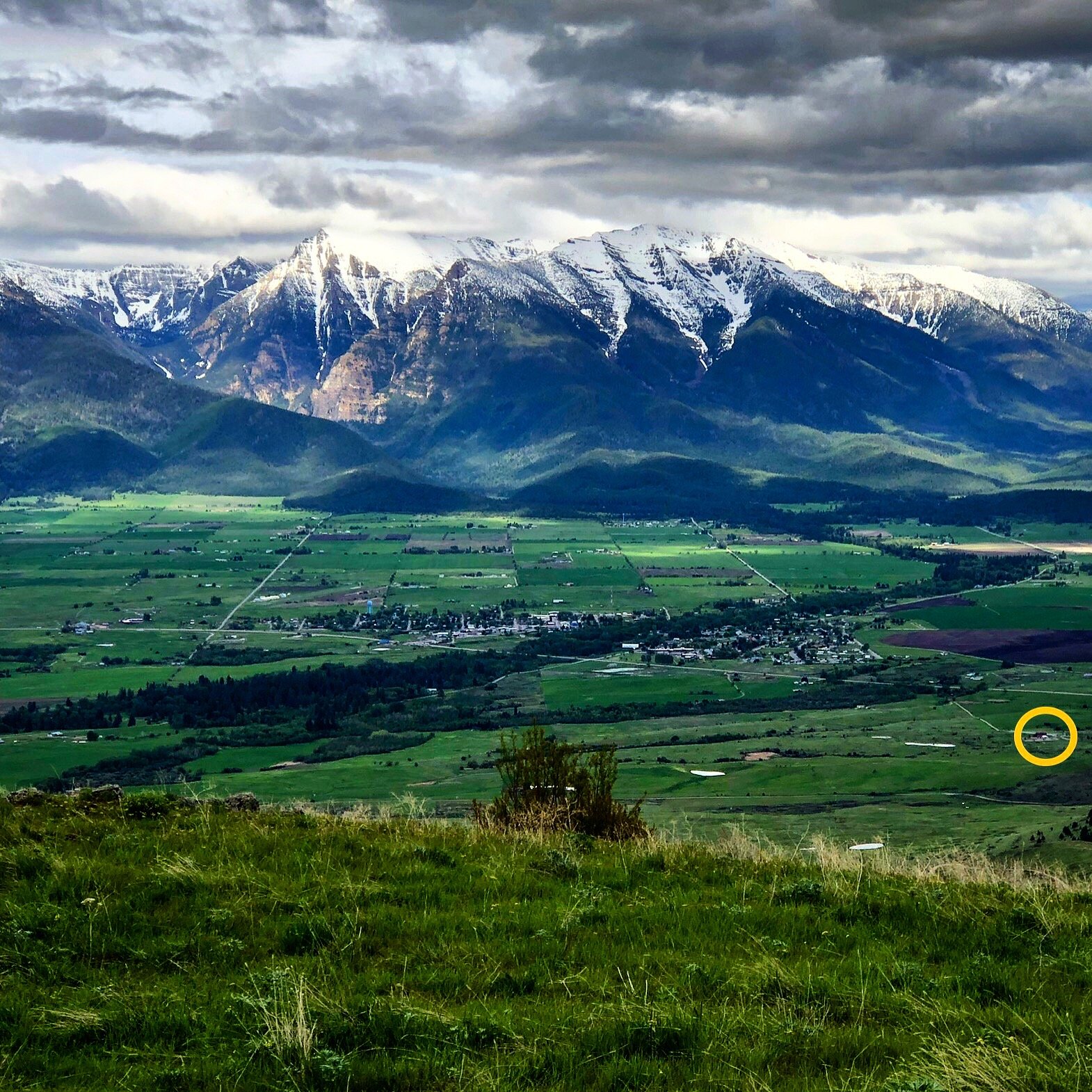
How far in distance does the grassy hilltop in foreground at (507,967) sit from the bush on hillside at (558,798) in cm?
291

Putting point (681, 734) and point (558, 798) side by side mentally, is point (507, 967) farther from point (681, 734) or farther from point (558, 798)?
point (681, 734)

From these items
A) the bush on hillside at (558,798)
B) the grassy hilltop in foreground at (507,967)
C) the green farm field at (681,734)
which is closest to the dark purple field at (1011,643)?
the green farm field at (681,734)

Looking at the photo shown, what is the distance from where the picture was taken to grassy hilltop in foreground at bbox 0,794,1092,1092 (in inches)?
464

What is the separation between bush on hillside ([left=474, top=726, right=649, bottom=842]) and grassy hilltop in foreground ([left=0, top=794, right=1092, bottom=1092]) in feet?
9.54

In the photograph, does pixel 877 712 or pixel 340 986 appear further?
pixel 877 712

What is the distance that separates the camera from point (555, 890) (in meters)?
17.6

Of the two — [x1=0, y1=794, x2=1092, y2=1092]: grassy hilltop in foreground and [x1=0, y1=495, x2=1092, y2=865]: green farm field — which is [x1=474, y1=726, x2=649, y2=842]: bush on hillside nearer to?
[x1=0, y1=794, x2=1092, y2=1092]: grassy hilltop in foreground

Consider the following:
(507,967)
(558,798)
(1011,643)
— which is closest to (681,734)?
(1011,643)

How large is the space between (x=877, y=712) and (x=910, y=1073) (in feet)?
447

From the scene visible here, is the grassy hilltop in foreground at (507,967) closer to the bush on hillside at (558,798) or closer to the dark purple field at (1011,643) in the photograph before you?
the bush on hillside at (558,798)

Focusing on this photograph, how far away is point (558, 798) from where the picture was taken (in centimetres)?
2420

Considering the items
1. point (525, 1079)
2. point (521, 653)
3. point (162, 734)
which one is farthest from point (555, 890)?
point (521, 653)

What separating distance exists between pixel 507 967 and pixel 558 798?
32.1 ft

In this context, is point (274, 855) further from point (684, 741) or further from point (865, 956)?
point (684, 741)
